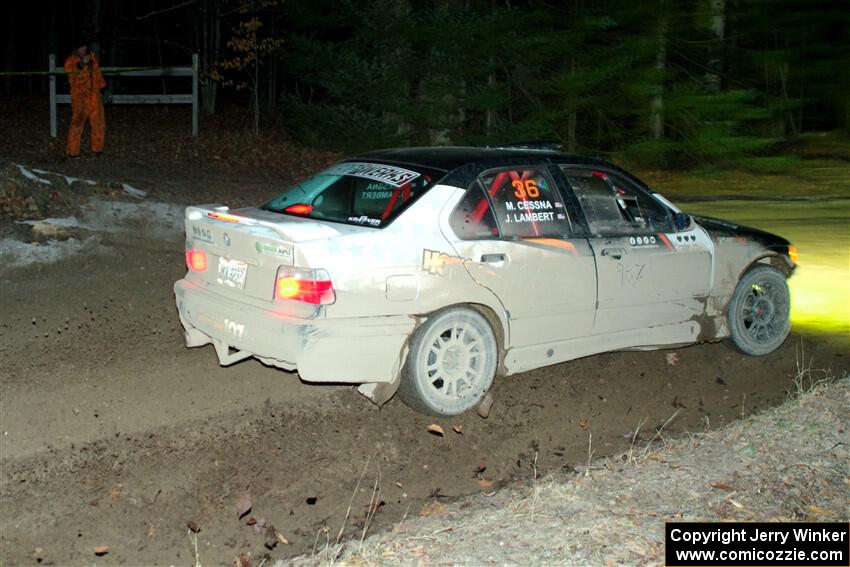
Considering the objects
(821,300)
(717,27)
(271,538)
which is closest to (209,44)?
(821,300)

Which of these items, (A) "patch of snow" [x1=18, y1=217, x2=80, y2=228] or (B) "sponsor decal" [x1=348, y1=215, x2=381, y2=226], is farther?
(A) "patch of snow" [x1=18, y1=217, x2=80, y2=228]

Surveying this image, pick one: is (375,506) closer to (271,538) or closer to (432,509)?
(432,509)

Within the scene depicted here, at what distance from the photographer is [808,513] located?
4844mm

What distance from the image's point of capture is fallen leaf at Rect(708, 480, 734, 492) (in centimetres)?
512

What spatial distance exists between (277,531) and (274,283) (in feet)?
5.10

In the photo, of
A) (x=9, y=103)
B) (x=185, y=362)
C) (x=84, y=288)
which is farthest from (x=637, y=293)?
(x=9, y=103)

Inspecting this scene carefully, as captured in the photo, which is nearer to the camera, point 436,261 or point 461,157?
point 436,261

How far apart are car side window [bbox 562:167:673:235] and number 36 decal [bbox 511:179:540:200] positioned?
1.15ft

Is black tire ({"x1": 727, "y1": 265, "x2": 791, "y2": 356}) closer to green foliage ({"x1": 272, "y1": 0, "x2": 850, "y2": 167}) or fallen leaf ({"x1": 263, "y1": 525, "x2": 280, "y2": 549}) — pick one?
green foliage ({"x1": 272, "y1": 0, "x2": 850, "y2": 167})

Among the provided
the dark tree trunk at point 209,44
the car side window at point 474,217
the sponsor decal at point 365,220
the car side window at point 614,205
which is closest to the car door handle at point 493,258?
the car side window at point 474,217

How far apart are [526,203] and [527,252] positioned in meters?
0.37

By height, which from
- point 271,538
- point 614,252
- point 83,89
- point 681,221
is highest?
point 83,89

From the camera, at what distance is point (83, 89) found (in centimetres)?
1557

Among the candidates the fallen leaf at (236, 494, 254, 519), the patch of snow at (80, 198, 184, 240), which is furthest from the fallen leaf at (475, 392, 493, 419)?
the patch of snow at (80, 198, 184, 240)
